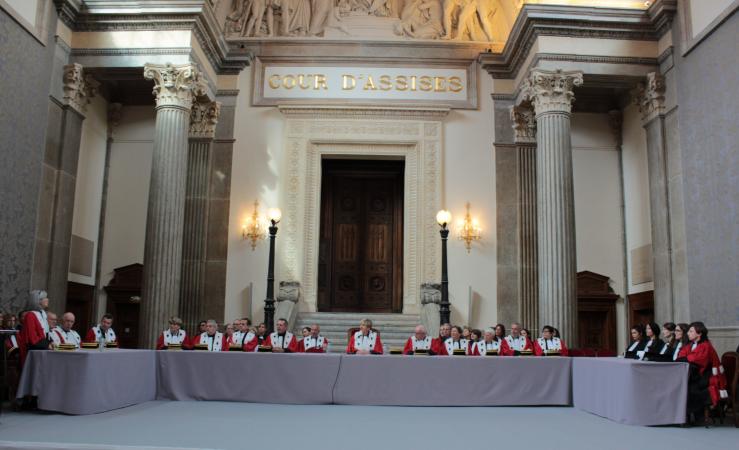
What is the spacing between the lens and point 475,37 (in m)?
18.1

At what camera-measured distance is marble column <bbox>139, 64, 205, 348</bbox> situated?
14133 millimetres

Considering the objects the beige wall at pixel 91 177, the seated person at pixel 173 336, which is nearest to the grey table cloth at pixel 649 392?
the seated person at pixel 173 336

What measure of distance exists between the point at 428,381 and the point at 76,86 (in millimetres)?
10521

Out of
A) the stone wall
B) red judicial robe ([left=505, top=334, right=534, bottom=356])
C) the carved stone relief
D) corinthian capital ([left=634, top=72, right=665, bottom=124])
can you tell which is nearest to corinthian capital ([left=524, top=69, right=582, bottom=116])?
corinthian capital ([left=634, top=72, right=665, bottom=124])

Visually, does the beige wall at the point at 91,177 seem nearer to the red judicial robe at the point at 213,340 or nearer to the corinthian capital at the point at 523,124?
the red judicial robe at the point at 213,340

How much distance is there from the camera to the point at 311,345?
13328 mm

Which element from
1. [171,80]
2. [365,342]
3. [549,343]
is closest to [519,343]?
[549,343]

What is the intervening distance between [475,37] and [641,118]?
4.80 m

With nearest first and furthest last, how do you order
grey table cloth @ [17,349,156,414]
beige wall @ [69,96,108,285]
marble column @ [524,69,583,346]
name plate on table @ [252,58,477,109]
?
grey table cloth @ [17,349,156,414] → marble column @ [524,69,583,346] → beige wall @ [69,96,108,285] → name plate on table @ [252,58,477,109]

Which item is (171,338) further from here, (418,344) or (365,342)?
(418,344)

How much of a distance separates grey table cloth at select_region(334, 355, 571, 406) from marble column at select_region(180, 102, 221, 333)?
7.42 meters

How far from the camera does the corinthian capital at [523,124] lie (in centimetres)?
1711

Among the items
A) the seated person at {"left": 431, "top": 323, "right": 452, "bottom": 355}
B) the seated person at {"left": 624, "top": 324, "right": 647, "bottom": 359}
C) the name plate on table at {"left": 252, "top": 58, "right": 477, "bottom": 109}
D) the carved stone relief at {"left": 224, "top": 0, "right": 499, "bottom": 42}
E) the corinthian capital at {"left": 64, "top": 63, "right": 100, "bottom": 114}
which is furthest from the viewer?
the carved stone relief at {"left": 224, "top": 0, "right": 499, "bottom": 42}

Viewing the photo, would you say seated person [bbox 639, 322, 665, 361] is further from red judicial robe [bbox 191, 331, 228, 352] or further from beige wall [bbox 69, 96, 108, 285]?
beige wall [bbox 69, 96, 108, 285]
